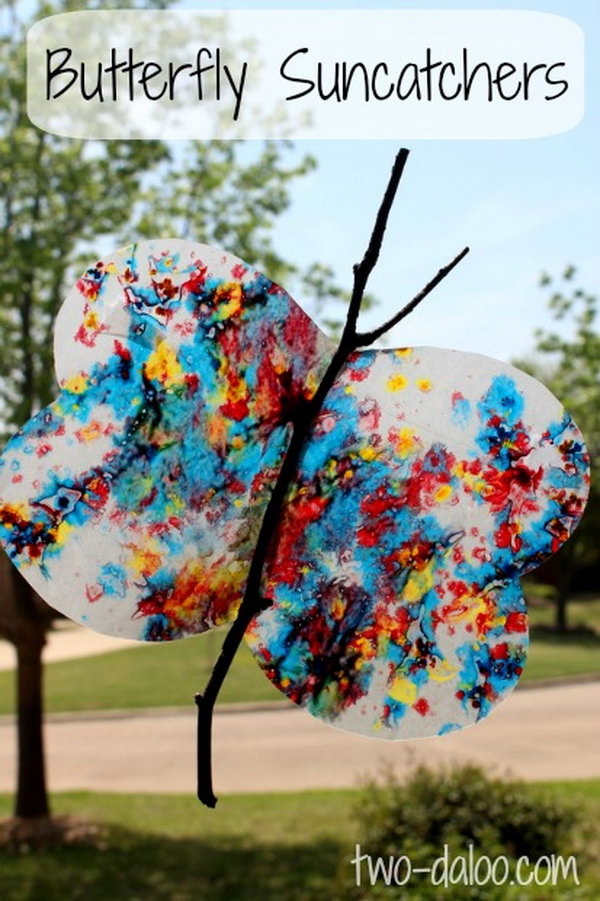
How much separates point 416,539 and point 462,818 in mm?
4291

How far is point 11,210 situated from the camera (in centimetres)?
670

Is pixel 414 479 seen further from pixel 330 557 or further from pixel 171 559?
pixel 171 559

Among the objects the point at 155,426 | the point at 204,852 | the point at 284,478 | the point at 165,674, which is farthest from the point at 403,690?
the point at 165,674

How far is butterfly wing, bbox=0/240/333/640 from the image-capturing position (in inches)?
48.6

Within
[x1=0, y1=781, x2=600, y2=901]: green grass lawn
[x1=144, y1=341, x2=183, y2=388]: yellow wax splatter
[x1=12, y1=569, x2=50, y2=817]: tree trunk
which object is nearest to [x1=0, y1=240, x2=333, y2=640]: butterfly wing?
[x1=144, y1=341, x2=183, y2=388]: yellow wax splatter

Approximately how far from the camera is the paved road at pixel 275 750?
8.75 meters

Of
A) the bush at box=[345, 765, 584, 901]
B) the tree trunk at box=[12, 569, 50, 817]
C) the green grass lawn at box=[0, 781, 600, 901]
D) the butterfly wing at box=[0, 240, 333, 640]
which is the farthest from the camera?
the tree trunk at box=[12, 569, 50, 817]

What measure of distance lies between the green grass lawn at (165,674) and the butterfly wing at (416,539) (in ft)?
35.2

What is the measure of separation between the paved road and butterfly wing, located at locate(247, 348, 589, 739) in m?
7.08

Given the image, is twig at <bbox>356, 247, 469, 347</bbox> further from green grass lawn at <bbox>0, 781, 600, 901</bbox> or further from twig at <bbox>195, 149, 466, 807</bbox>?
green grass lawn at <bbox>0, 781, 600, 901</bbox>

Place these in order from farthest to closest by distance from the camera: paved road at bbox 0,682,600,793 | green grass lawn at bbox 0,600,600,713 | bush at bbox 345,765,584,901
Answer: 1. green grass lawn at bbox 0,600,600,713
2. paved road at bbox 0,682,600,793
3. bush at bbox 345,765,584,901

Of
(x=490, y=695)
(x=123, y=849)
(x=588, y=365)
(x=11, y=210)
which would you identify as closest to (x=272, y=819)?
(x=123, y=849)

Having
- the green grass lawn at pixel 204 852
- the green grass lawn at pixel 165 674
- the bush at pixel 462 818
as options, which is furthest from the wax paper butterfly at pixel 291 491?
the green grass lawn at pixel 165 674

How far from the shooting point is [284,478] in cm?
121
